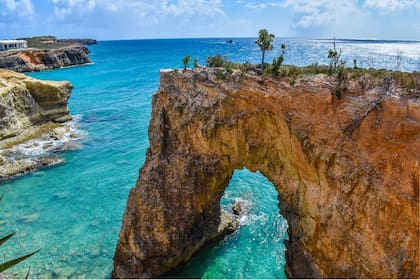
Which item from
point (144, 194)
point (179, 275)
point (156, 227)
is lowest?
point (179, 275)

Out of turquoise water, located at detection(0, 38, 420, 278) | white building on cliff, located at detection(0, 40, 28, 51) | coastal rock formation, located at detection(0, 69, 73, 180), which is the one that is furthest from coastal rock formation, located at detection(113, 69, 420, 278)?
white building on cliff, located at detection(0, 40, 28, 51)

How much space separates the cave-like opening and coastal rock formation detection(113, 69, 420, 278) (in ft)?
3.21

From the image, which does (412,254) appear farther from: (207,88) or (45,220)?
(45,220)

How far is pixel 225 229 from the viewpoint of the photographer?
21734 mm

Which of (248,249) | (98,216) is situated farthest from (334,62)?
(98,216)

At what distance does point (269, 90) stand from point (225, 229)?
1126 centimetres

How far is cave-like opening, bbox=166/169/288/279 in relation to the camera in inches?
738

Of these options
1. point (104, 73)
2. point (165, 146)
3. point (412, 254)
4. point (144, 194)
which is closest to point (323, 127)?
point (412, 254)

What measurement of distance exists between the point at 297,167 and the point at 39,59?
10425 centimetres

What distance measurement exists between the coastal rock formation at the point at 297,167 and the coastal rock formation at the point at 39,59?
9230cm

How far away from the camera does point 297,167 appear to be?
47.7 feet

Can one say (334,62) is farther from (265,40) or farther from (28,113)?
(28,113)

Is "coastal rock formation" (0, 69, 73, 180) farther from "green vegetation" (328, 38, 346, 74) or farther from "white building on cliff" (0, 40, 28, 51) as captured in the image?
"white building on cliff" (0, 40, 28, 51)

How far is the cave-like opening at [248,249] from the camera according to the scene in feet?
61.5
